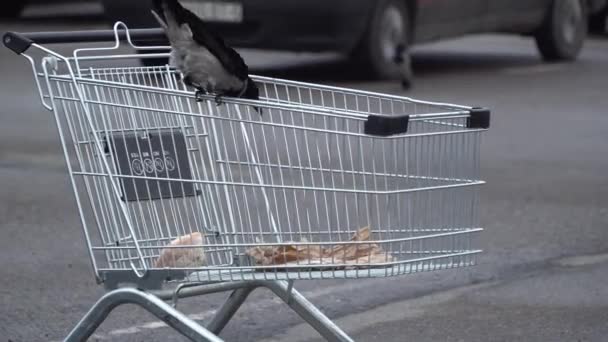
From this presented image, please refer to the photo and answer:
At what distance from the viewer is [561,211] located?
6.70 metres

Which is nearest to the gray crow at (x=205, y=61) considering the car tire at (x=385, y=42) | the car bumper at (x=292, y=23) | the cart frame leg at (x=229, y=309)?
the cart frame leg at (x=229, y=309)

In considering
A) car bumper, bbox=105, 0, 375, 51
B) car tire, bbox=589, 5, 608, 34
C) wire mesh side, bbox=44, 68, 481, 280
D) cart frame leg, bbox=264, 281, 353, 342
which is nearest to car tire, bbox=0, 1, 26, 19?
car bumper, bbox=105, 0, 375, 51

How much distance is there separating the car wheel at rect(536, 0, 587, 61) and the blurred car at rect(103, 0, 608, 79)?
89 mm

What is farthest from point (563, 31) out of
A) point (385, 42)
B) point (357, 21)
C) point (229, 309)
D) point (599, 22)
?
point (229, 309)

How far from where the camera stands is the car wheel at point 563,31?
13930 mm

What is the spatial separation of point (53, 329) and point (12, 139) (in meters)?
4.30

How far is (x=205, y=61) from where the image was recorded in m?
3.39

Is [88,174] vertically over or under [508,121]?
over

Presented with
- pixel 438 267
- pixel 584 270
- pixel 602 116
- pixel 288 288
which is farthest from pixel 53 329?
pixel 602 116

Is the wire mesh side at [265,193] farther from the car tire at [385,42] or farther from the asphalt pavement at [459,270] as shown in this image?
the car tire at [385,42]

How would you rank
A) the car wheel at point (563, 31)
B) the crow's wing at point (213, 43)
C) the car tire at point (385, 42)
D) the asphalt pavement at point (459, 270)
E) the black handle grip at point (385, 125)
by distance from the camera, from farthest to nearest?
the car wheel at point (563, 31)
the car tire at point (385, 42)
the asphalt pavement at point (459, 270)
the crow's wing at point (213, 43)
the black handle grip at point (385, 125)

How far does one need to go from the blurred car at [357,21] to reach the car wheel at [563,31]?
89 mm

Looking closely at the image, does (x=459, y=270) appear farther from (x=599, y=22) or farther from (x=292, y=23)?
(x=599, y=22)

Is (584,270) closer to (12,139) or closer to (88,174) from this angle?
(88,174)
